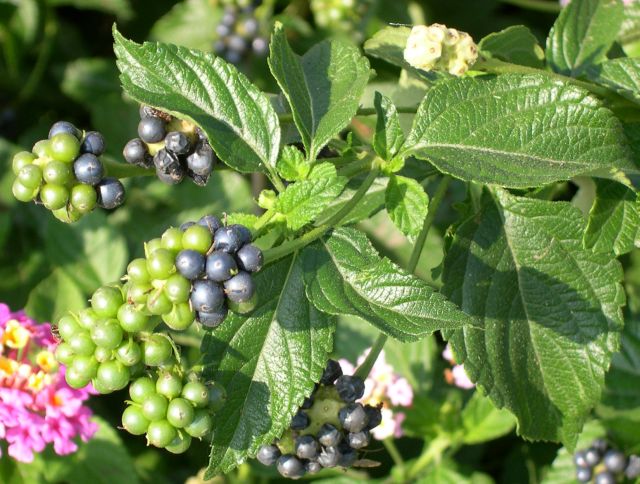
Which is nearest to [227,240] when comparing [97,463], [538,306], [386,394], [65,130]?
[65,130]

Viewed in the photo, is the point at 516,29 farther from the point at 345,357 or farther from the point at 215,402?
the point at 345,357

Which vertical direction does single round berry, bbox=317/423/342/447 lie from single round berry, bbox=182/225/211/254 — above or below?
below

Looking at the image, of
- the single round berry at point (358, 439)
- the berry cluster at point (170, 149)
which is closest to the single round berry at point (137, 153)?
the berry cluster at point (170, 149)

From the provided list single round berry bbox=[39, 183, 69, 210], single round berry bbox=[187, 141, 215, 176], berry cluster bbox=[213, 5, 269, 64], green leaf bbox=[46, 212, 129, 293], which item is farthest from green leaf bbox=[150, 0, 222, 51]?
single round berry bbox=[39, 183, 69, 210]

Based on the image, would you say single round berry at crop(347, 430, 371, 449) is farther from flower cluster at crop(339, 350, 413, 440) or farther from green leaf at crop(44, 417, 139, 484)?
green leaf at crop(44, 417, 139, 484)

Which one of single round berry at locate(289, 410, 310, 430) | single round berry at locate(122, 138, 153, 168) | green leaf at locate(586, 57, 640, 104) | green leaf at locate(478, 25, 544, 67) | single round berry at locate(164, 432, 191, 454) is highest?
green leaf at locate(586, 57, 640, 104)

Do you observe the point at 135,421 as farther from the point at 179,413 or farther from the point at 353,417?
the point at 353,417

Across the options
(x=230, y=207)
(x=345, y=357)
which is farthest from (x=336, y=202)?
(x=230, y=207)

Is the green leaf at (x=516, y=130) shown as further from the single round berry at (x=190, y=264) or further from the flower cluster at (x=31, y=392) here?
the flower cluster at (x=31, y=392)
